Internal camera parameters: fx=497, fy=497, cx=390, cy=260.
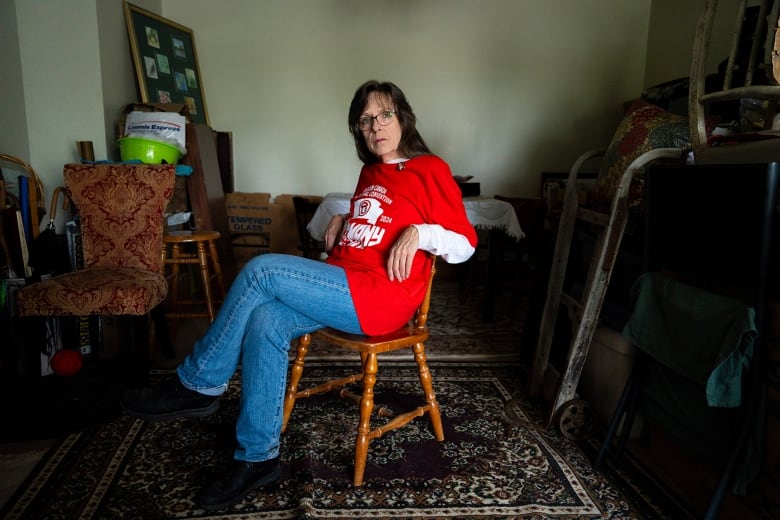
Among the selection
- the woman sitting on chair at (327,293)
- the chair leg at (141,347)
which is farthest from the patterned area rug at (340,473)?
the chair leg at (141,347)

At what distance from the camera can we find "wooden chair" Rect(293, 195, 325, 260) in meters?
3.89

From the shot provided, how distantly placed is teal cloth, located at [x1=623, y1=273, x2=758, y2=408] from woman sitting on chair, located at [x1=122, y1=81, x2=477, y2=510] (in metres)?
0.57

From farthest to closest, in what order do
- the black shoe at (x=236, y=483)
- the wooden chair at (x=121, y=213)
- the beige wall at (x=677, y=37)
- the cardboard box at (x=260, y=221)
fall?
the cardboard box at (x=260, y=221), the beige wall at (x=677, y=37), the wooden chair at (x=121, y=213), the black shoe at (x=236, y=483)

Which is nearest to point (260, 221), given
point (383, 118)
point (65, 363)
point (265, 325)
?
point (65, 363)

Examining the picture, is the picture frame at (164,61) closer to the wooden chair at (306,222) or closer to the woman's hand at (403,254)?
the wooden chair at (306,222)

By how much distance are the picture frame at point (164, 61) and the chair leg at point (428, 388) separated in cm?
320

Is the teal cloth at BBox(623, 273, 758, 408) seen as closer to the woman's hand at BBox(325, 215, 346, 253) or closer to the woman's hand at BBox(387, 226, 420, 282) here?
the woman's hand at BBox(387, 226, 420, 282)

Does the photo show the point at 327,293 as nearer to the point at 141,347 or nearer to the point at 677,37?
the point at 141,347

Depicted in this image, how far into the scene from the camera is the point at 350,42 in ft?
15.4

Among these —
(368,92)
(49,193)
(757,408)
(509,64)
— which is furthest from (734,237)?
(509,64)

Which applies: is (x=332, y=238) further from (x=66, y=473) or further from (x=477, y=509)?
(x=66, y=473)

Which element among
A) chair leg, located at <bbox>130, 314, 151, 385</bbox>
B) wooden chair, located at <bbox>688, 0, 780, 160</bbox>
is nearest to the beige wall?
wooden chair, located at <bbox>688, 0, 780, 160</bbox>

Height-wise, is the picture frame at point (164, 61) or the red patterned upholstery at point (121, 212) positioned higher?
the picture frame at point (164, 61)

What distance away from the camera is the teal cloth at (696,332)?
46.4 inches
